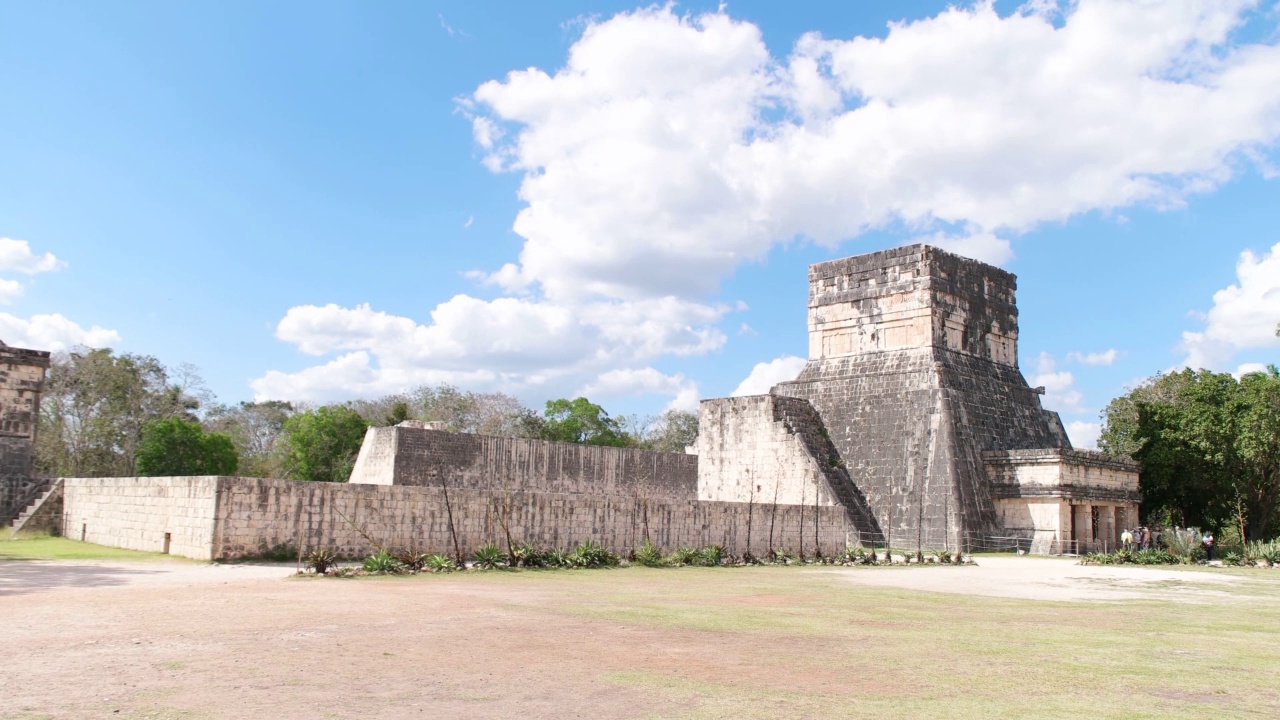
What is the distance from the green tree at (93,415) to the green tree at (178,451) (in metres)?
2.59

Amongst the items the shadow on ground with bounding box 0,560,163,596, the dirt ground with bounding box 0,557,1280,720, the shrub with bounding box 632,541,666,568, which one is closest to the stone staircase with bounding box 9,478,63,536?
the shadow on ground with bounding box 0,560,163,596

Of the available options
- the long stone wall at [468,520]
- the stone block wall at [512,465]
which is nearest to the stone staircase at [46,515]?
the stone block wall at [512,465]

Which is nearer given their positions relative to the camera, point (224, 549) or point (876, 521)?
point (224, 549)

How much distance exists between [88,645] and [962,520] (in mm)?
16993

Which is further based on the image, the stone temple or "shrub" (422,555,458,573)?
the stone temple

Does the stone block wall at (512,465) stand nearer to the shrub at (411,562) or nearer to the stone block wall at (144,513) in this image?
the stone block wall at (144,513)

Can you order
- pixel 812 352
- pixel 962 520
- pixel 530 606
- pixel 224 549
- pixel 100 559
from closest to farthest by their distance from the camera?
pixel 530 606 → pixel 224 549 → pixel 100 559 → pixel 962 520 → pixel 812 352

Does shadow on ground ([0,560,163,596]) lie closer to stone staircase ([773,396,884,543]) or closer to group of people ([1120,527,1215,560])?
stone staircase ([773,396,884,543])

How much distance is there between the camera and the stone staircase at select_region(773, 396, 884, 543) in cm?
2061

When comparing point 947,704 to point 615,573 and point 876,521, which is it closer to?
point 615,573

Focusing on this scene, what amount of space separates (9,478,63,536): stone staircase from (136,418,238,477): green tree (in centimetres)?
868

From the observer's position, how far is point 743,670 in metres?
5.96

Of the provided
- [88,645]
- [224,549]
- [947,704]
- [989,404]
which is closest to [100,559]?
[224,549]

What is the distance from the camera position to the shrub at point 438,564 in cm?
1289
